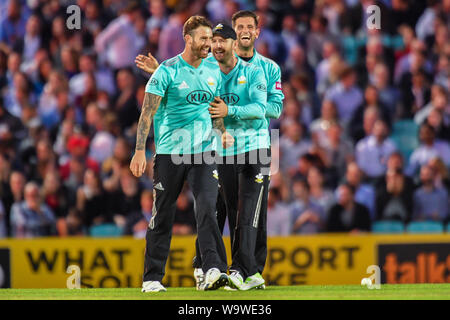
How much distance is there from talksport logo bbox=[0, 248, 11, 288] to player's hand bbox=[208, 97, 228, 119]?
4.13 meters

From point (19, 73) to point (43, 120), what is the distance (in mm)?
980

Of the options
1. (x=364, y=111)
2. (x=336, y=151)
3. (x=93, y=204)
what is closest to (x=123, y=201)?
(x=93, y=204)

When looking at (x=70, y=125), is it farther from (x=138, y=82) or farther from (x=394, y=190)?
(x=394, y=190)

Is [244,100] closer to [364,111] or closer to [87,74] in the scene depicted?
[364,111]

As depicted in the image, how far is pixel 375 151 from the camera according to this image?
1285cm

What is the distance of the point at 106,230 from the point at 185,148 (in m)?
4.43

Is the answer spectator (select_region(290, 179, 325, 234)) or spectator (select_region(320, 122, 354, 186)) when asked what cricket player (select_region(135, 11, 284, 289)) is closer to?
spectator (select_region(290, 179, 325, 234))

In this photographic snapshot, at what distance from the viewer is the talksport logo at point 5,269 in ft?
35.7

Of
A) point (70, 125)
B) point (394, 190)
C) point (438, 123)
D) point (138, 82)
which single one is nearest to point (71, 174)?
point (70, 125)

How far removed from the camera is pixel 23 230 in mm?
12102

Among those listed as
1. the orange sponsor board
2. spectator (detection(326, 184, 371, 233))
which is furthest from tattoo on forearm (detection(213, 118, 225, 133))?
spectator (detection(326, 184, 371, 233))

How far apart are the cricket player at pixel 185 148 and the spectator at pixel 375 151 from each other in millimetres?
5223

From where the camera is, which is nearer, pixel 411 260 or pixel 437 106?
pixel 411 260

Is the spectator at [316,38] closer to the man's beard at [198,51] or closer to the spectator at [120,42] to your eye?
the spectator at [120,42]
